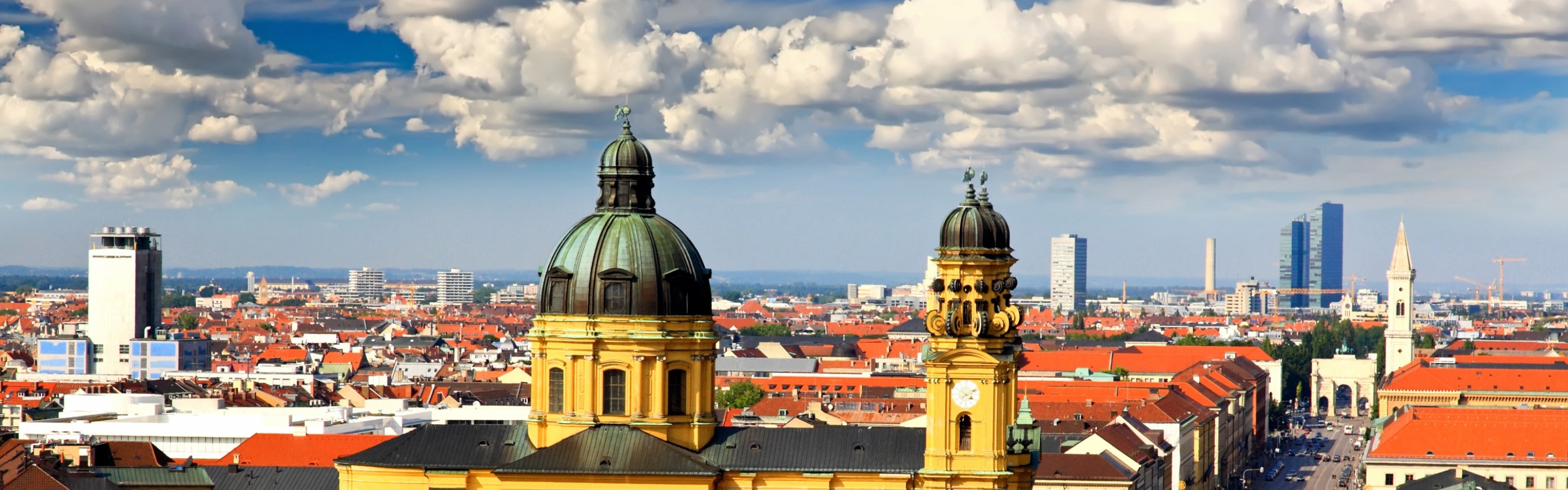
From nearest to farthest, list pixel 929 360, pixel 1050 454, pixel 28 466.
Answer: pixel 929 360 < pixel 28 466 < pixel 1050 454

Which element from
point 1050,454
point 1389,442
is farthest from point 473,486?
point 1389,442

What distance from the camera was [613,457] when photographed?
73.9m

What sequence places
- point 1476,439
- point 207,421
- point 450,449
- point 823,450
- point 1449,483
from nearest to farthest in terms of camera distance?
point 823,450 < point 450,449 < point 1449,483 < point 207,421 < point 1476,439

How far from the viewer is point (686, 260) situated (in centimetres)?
7694

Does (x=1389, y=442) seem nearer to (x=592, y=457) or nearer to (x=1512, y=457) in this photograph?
(x=1512, y=457)

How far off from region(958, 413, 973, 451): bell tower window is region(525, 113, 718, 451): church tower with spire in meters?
8.42

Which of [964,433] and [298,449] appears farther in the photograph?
[298,449]

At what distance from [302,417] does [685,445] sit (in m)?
60.9

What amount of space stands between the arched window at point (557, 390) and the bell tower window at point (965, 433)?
1291 cm

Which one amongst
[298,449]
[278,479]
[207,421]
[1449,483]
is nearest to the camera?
[278,479]

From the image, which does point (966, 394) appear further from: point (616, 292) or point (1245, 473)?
point (1245, 473)

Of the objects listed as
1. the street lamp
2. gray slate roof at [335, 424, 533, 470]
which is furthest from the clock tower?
the street lamp

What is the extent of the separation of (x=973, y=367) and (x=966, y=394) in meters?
0.86

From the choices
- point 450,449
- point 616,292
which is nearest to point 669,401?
point 616,292
